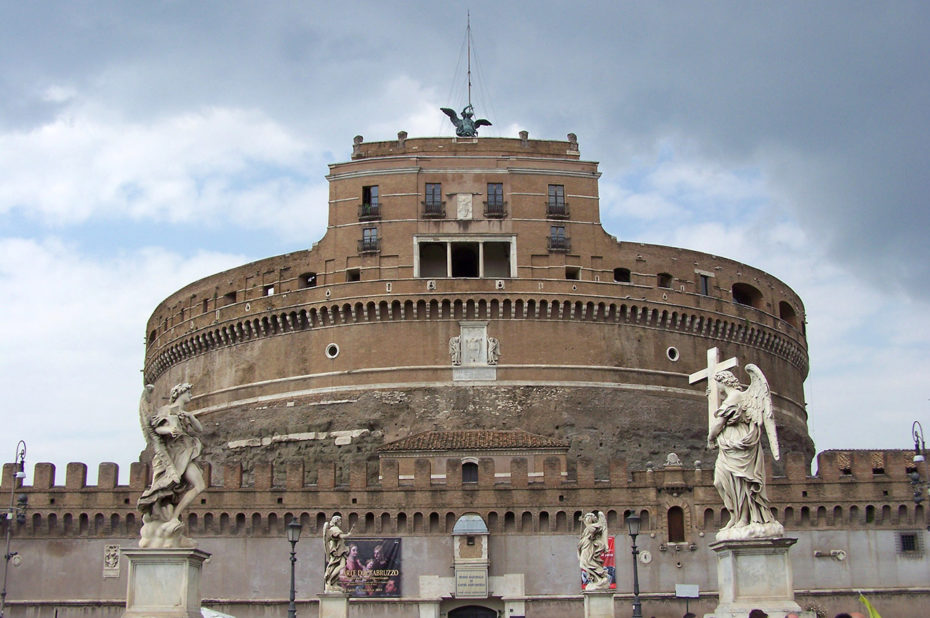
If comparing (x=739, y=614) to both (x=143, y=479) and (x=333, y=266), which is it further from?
(x=333, y=266)

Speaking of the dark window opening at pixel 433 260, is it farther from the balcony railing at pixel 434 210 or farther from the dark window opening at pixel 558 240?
the dark window opening at pixel 558 240

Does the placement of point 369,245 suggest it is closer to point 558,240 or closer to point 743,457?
point 558,240

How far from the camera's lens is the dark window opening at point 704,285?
5072cm

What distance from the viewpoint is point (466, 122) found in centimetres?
5400

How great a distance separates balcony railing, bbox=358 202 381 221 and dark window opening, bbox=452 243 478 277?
3.69m

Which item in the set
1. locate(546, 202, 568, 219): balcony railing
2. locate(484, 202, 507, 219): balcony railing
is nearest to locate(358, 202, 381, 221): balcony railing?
locate(484, 202, 507, 219): balcony railing

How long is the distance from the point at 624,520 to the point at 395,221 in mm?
16606

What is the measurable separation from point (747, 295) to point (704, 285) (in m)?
4.08

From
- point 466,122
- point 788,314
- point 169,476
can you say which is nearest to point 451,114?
point 466,122

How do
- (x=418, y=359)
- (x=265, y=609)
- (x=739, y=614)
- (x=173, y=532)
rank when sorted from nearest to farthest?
(x=739, y=614)
(x=173, y=532)
(x=265, y=609)
(x=418, y=359)

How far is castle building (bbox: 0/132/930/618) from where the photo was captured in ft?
127

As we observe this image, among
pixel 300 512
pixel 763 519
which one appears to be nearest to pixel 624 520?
pixel 300 512

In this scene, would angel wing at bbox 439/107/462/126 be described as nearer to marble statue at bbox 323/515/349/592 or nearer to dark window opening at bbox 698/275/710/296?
dark window opening at bbox 698/275/710/296

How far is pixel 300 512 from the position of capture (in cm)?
3916
